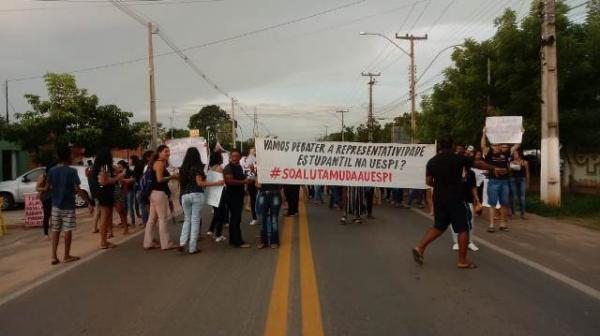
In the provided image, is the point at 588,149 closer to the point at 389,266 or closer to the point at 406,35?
the point at 389,266

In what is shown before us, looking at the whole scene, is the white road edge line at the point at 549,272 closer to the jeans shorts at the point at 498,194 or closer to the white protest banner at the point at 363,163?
the jeans shorts at the point at 498,194

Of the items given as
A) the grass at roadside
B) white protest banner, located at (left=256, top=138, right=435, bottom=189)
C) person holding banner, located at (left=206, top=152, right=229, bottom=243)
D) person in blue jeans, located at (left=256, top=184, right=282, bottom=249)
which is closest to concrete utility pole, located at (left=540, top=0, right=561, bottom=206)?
the grass at roadside

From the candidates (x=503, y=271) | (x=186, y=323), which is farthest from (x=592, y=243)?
(x=186, y=323)

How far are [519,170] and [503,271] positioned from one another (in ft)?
21.4

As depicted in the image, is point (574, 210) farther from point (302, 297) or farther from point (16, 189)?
point (16, 189)

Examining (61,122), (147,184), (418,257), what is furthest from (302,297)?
(61,122)

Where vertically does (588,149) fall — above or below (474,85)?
below

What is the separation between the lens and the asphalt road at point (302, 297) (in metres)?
5.02

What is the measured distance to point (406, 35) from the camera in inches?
1516

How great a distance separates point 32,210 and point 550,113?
1347 centimetres

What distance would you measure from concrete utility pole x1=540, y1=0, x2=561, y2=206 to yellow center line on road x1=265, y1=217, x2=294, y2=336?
8746 mm

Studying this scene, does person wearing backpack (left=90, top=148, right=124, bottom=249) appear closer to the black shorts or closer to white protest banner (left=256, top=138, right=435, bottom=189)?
white protest banner (left=256, top=138, right=435, bottom=189)

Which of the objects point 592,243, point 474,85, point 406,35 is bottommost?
point 592,243

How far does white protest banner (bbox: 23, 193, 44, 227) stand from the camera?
44.7ft
